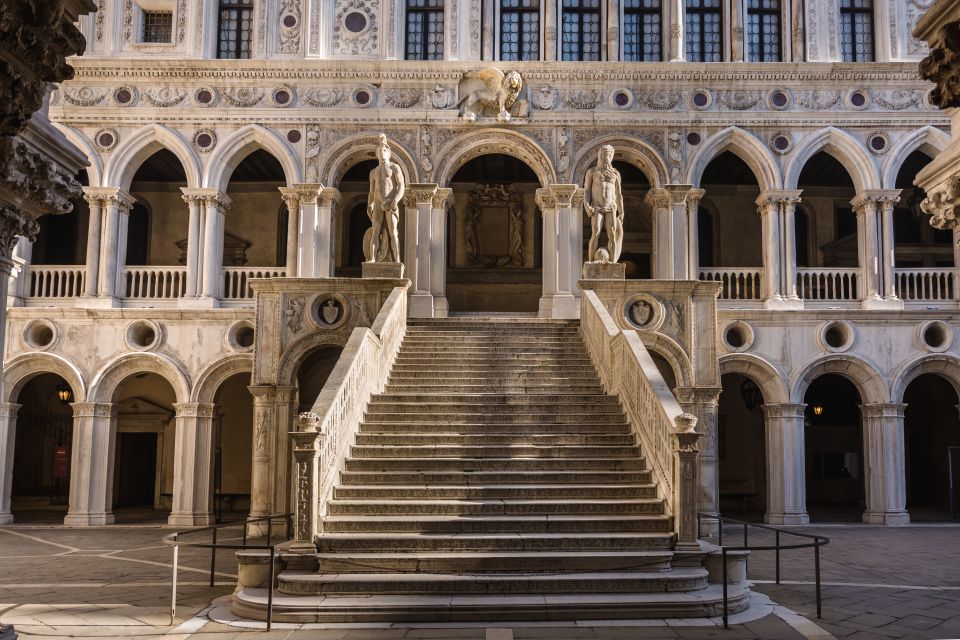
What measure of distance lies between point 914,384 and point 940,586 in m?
16.2

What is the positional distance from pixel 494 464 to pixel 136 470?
56.7 ft

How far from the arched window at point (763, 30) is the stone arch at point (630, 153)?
3.42m

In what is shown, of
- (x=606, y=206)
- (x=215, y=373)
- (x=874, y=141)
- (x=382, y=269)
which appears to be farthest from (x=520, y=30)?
(x=215, y=373)

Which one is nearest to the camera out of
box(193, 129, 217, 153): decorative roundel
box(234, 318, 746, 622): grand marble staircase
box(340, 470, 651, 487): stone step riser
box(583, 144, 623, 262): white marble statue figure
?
box(234, 318, 746, 622): grand marble staircase

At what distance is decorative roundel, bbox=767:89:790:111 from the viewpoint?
21.5 metres

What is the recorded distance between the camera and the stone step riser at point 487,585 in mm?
9477

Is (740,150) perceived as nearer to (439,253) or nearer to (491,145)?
(491,145)

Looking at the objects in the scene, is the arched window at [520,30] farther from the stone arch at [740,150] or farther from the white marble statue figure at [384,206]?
the white marble statue figure at [384,206]

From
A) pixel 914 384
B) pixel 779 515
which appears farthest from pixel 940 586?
pixel 914 384

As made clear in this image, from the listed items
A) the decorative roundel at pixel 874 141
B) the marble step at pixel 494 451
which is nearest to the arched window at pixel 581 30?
the decorative roundel at pixel 874 141

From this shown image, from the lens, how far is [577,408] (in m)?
13.9

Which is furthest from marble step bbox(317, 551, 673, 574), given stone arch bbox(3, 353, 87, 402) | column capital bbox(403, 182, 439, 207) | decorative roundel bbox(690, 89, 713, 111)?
decorative roundel bbox(690, 89, 713, 111)

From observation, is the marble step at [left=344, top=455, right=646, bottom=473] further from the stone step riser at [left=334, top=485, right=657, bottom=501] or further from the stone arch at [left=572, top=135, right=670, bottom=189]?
the stone arch at [left=572, top=135, right=670, bottom=189]

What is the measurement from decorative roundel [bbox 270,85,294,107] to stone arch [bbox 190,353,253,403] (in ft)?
18.7
